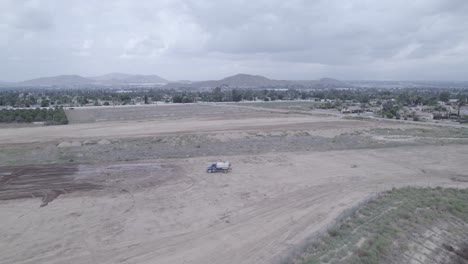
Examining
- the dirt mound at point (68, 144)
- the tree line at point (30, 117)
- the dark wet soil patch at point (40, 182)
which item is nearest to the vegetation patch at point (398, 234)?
the dark wet soil patch at point (40, 182)

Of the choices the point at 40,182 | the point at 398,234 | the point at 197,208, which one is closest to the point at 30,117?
the point at 40,182

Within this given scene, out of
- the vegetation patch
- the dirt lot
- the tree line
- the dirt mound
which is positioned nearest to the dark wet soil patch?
the dirt lot

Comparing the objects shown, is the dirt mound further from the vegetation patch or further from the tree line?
the vegetation patch

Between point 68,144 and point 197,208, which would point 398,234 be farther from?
point 68,144

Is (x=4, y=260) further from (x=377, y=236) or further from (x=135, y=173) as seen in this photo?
(x=377, y=236)

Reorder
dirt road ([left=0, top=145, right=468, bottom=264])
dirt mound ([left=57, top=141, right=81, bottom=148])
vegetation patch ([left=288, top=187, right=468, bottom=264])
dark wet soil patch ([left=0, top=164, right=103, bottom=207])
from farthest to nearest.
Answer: dirt mound ([left=57, top=141, right=81, bottom=148]) < dark wet soil patch ([left=0, top=164, right=103, bottom=207]) < dirt road ([left=0, top=145, right=468, bottom=264]) < vegetation patch ([left=288, top=187, right=468, bottom=264])
